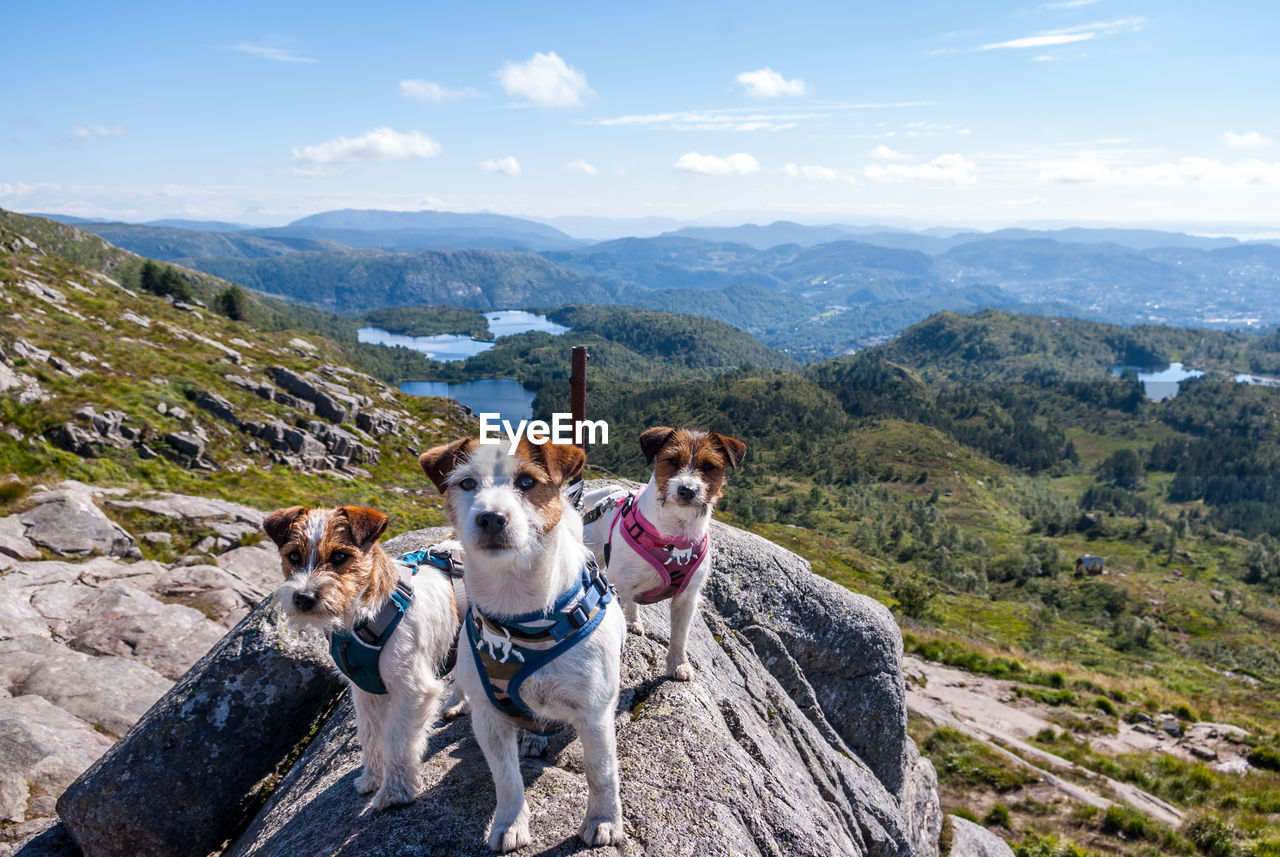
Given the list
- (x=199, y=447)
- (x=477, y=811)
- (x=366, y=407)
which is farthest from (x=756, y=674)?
(x=366, y=407)

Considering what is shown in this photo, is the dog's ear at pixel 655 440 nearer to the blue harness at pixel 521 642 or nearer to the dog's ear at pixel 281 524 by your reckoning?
the blue harness at pixel 521 642

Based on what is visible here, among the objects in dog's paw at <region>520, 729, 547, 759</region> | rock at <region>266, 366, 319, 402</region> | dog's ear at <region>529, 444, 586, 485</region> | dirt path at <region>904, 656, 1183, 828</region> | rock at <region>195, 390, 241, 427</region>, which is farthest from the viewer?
rock at <region>266, 366, 319, 402</region>

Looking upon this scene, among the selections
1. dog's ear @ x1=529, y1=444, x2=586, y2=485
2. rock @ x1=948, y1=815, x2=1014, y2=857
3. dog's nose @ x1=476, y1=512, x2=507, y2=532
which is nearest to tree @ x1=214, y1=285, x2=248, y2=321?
rock @ x1=948, y1=815, x2=1014, y2=857

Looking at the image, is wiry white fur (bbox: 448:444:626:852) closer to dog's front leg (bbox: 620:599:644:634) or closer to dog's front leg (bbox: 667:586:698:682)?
dog's front leg (bbox: 667:586:698:682)

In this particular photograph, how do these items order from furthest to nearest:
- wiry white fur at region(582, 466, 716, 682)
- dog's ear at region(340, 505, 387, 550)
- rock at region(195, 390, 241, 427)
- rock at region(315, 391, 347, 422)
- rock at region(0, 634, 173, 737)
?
rock at region(315, 391, 347, 422) → rock at region(195, 390, 241, 427) → rock at region(0, 634, 173, 737) → wiry white fur at region(582, 466, 716, 682) → dog's ear at region(340, 505, 387, 550)

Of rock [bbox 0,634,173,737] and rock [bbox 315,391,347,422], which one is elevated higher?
rock [bbox 0,634,173,737]

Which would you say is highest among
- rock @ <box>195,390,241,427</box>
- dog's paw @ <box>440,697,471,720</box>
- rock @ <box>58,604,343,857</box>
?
dog's paw @ <box>440,697,471,720</box>

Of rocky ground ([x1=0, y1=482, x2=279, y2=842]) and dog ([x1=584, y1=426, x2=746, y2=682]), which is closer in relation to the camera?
dog ([x1=584, y1=426, x2=746, y2=682])

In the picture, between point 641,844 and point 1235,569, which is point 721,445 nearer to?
point 641,844
